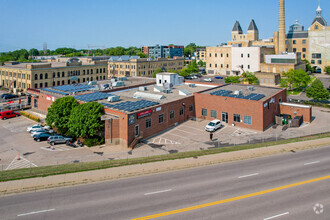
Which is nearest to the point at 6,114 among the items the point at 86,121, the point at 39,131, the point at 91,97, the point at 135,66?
the point at 39,131

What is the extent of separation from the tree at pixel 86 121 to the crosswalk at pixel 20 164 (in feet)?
23.5

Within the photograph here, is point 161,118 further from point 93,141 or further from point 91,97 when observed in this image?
point 91,97

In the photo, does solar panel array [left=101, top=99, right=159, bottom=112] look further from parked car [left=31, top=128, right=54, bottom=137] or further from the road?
the road

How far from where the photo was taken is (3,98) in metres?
72.1

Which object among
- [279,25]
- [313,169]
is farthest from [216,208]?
[279,25]

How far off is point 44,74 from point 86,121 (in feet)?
156

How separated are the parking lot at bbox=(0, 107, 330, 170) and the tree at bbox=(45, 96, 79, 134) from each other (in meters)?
3.26

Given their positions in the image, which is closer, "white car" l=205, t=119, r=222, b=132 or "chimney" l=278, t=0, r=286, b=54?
"white car" l=205, t=119, r=222, b=132

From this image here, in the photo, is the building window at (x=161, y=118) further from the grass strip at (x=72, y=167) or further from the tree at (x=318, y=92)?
the tree at (x=318, y=92)

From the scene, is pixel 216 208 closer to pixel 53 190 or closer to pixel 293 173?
pixel 293 173

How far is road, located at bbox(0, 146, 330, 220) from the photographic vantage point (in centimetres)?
1778

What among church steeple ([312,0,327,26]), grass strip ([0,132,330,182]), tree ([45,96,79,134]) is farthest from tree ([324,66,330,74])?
tree ([45,96,79,134])

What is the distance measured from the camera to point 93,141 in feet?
119

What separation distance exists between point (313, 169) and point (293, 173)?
2455 millimetres
